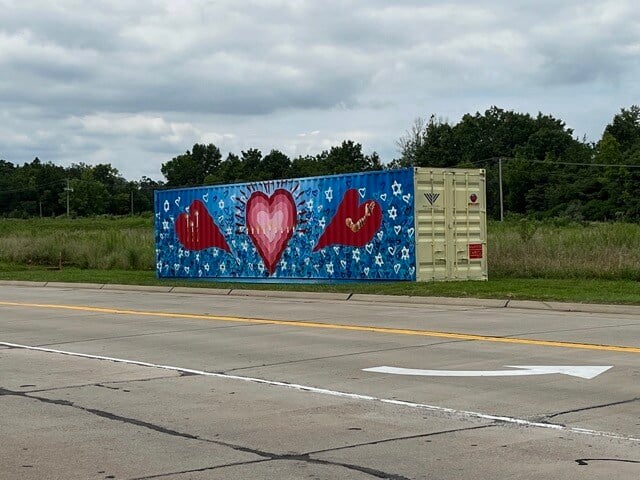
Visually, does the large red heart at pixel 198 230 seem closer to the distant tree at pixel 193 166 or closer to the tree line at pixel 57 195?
the tree line at pixel 57 195

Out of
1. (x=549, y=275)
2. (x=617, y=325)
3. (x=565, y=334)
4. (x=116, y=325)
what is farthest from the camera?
(x=549, y=275)

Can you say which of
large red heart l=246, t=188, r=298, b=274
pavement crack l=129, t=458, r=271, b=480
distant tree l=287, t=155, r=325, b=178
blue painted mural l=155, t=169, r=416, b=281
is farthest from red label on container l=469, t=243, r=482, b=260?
distant tree l=287, t=155, r=325, b=178

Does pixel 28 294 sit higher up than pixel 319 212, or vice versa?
pixel 319 212

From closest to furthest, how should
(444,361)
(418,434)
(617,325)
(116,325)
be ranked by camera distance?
(418,434)
(444,361)
(617,325)
(116,325)

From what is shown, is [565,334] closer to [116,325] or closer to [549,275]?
[116,325]

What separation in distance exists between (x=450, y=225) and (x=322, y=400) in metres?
15.7

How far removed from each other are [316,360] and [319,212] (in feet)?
49.1

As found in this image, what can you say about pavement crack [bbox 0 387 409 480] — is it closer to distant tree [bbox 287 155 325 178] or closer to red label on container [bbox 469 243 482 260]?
red label on container [bbox 469 243 482 260]

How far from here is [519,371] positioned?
10.8 meters

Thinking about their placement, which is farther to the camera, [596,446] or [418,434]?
[418,434]

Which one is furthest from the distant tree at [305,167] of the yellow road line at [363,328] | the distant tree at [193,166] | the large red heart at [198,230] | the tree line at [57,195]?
the yellow road line at [363,328]

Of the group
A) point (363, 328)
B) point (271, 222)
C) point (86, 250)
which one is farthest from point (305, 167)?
point (363, 328)

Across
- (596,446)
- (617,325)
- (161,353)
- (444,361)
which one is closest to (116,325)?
(161,353)

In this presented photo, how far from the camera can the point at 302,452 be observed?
732 centimetres
